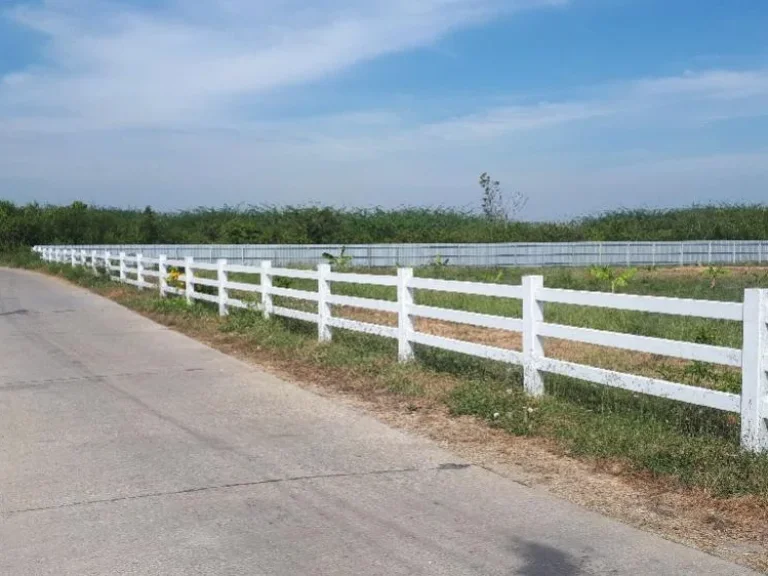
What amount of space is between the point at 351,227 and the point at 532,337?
52.8 m

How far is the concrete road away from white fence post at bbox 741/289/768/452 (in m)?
1.53

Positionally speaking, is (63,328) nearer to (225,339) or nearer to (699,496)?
(225,339)

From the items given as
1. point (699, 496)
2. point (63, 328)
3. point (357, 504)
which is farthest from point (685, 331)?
point (63, 328)

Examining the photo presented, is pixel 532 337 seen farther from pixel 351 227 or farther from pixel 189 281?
pixel 351 227

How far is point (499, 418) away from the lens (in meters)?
8.70

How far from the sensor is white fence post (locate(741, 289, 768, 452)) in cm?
680

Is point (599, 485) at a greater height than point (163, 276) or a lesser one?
lesser

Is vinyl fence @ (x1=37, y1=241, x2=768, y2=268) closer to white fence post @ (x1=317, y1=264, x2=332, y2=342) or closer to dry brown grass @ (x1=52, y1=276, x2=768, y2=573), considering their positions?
white fence post @ (x1=317, y1=264, x2=332, y2=342)

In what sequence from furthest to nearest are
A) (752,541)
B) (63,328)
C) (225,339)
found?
(63,328), (225,339), (752,541)

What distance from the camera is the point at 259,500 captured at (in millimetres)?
6469

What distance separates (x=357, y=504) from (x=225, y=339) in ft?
31.7

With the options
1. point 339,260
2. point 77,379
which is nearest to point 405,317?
point 77,379

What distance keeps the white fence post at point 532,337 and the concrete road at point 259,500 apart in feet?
5.26

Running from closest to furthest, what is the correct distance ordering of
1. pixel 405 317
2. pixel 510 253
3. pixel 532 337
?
1. pixel 532 337
2. pixel 405 317
3. pixel 510 253
